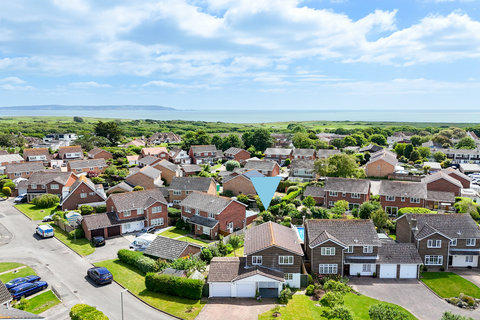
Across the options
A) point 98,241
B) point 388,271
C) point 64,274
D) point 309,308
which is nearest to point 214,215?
point 98,241

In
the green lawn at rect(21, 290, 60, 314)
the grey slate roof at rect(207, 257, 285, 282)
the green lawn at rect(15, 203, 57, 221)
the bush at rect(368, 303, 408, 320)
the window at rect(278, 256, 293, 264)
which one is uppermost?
the window at rect(278, 256, 293, 264)

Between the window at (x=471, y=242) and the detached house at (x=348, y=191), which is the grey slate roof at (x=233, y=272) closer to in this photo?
the window at (x=471, y=242)

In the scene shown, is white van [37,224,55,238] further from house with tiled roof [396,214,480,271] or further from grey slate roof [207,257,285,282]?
house with tiled roof [396,214,480,271]

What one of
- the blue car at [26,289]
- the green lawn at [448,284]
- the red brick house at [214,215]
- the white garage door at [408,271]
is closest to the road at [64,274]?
the blue car at [26,289]

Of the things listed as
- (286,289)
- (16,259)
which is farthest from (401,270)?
(16,259)

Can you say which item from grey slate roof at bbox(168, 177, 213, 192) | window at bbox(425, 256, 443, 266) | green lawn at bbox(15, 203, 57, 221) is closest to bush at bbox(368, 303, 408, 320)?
window at bbox(425, 256, 443, 266)

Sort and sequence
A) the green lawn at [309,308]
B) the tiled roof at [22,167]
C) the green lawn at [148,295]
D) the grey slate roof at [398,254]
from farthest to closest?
the tiled roof at [22,167]
the grey slate roof at [398,254]
the green lawn at [148,295]
the green lawn at [309,308]

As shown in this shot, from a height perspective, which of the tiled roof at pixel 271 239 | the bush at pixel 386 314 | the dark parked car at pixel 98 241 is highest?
the tiled roof at pixel 271 239
